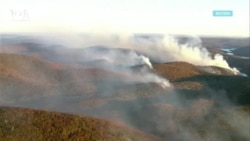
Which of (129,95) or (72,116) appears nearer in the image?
(72,116)

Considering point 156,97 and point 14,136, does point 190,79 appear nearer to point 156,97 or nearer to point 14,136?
point 156,97

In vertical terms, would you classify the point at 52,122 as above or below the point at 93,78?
above

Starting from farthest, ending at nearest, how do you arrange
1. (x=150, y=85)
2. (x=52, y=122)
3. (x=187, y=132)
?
(x=150, y=85), (x=187, y=132), (x=52, y=122)

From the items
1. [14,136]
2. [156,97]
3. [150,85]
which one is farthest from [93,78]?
[14,136]

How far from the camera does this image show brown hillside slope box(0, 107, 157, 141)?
66750mm

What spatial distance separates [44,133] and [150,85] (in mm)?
85767

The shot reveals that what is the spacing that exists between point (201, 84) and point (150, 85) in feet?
77.2

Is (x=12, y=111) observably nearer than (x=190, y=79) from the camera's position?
Yes

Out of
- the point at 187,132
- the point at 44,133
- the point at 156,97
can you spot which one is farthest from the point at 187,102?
the point at 44,133

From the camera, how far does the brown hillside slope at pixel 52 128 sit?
66.8 meters

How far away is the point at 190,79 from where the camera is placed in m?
176

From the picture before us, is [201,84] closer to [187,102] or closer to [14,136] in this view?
[187,102]

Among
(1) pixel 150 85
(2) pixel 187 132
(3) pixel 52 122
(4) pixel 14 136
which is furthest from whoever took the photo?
(1) pixel 150 85

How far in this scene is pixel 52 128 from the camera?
2731 inches
